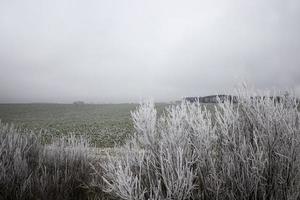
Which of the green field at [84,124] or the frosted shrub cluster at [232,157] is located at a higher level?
the frosted shrub cluster at [232,157]

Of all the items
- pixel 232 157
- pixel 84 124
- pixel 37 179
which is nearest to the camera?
pixel 232 157

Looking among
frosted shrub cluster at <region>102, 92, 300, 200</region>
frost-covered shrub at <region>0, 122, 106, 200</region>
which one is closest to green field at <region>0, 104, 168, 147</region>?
frost-covered shrub at <region>0, 122, 106, 200</region>

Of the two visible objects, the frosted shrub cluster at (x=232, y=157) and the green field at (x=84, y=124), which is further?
the green field at (x=84, y=124)

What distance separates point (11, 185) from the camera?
17.3ft

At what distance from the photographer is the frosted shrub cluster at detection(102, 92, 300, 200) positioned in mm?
3367

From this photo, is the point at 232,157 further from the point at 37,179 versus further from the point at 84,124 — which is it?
the point at 84,124

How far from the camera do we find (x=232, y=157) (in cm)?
372

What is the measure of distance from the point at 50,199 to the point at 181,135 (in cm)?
277

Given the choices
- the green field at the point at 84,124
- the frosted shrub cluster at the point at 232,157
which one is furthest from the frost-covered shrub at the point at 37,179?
the frosted shrub cluster at the point at 232,157

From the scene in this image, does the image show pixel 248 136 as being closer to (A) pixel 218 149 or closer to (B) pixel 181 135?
(A) pixel 218 149

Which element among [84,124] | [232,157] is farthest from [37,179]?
[84,124]

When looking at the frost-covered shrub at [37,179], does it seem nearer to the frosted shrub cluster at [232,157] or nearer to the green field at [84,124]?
the green field at [84,124]

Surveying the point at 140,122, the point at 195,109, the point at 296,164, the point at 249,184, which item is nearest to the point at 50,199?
the point at 140,122

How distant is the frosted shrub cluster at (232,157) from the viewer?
133 inches
